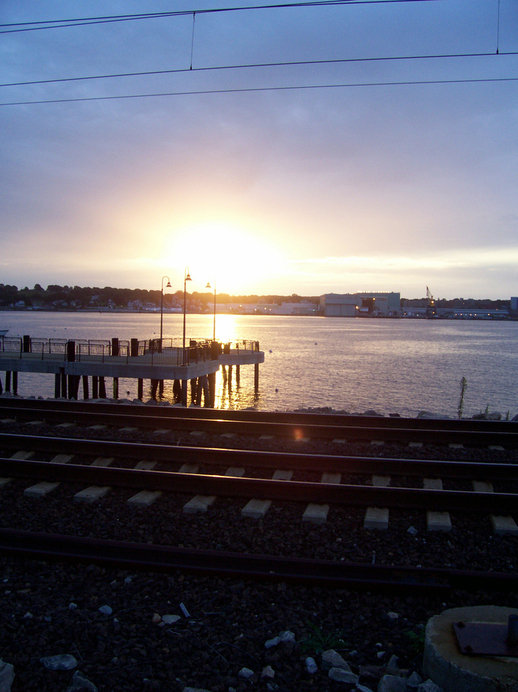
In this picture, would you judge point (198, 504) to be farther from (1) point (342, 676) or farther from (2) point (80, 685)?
(1) point (342, 676)

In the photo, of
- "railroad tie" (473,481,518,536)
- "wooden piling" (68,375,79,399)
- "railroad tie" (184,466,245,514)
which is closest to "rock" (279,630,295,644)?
"railroad tie" (184,466,245,514)

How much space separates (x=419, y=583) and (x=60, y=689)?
9.57 ft

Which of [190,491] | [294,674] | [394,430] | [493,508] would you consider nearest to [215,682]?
[294,674]

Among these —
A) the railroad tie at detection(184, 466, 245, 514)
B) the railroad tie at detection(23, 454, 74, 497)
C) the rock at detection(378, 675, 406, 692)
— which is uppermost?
the railroad tie at detection(184, 466, 245, 514)

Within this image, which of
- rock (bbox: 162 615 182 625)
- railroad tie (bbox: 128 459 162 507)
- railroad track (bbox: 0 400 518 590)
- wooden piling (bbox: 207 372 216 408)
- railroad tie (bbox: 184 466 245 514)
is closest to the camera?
rock (bbox: 162 615 182 625)

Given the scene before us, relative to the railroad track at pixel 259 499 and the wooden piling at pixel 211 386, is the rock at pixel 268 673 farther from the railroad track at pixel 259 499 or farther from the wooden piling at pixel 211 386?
the wooden piling at pixel 211 386

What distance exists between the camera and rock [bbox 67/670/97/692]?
361cm

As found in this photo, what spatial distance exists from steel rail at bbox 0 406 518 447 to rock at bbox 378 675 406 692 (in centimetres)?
629

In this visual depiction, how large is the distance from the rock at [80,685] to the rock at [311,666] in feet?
4.60

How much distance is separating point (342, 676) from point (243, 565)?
1642 millimetres

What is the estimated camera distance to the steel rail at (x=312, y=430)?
31.9 feet

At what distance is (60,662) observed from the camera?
Answer: 3879 mm

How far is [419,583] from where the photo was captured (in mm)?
4871

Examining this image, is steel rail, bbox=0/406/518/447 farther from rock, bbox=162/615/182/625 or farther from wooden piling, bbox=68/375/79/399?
wooden piling, bbox=68/375/79/399
